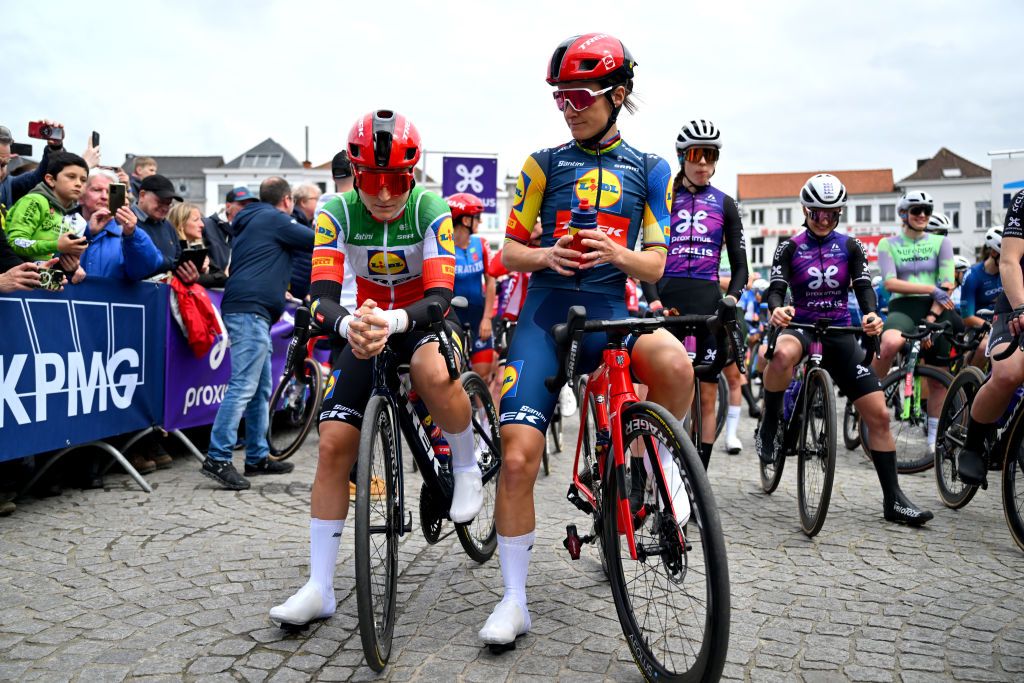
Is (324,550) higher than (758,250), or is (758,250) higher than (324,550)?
(758,250)

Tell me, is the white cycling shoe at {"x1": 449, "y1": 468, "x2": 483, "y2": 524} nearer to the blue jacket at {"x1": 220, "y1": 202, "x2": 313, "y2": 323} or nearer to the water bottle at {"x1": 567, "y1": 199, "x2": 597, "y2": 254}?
the water bottle at {"x1": 567, "y1": 199, "x2": 597, "y2": 254}

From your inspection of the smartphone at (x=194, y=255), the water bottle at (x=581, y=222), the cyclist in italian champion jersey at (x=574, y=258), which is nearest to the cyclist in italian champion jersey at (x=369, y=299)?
the cyclist in italian champion jersey at (x=574, y=258)

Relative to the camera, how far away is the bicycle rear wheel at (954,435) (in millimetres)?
5969

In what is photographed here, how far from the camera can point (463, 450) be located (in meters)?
4.03

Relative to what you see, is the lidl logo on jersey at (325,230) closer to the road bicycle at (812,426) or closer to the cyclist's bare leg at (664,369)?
the cyclist's bare leg at (664,369)

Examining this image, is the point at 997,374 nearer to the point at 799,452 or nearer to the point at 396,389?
the point at 799,452

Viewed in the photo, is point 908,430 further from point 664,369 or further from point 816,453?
point 664,369

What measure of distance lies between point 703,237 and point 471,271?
2507 millimetres

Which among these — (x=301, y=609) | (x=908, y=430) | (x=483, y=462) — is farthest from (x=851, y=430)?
(x=301, y=609)

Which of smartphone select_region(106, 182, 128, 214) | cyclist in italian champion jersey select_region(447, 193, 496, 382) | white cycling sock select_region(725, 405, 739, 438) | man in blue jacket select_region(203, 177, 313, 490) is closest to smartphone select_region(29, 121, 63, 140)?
smartphone select_region(106, 182, 128, 214)

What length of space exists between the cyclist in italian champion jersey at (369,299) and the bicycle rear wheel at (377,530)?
8.2 inches

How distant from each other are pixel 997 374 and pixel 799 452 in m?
1.27

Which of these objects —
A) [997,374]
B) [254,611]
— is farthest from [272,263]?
[997,374]

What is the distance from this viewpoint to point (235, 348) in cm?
704
